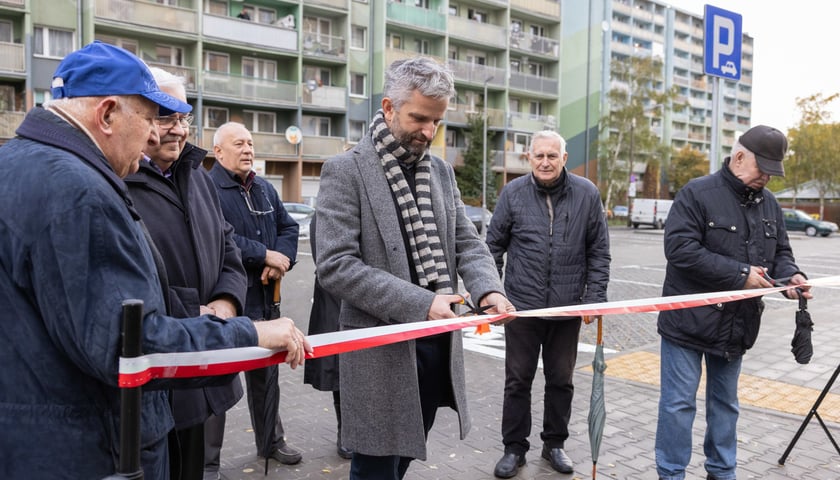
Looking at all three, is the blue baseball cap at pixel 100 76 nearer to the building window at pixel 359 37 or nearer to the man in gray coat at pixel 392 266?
the man in gray coat at pixel 392 266

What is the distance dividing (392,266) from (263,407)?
6.94ft

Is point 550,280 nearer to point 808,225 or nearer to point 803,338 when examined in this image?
point 803,338

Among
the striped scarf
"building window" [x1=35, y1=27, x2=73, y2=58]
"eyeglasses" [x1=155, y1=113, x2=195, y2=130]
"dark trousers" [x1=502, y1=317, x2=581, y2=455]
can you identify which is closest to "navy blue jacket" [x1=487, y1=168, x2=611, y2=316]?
"dark trousers" [x1=502, y1=317, x2=581, y2=455]

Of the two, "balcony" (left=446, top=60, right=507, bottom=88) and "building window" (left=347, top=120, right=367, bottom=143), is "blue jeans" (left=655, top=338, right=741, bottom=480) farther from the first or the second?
"balcony" (left=446, top=60, right=507, bottom=88)

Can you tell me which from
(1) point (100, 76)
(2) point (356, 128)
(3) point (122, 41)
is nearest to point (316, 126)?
(2) point (356, 128)

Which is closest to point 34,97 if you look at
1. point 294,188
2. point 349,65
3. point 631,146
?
point 294,188

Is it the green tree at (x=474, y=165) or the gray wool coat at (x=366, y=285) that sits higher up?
the green tree at (x=474, y=165)

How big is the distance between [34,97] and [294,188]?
13.3 meters

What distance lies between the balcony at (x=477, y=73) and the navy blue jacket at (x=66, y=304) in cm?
4327

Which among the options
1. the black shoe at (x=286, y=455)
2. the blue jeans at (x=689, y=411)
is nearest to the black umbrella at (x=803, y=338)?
the blue jeans at (x=689, y=411)

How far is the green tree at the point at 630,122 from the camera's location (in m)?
50.6

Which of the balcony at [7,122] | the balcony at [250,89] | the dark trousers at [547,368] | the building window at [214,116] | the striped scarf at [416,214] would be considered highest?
the balcony at [250,89]

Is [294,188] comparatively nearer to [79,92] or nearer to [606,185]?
[606,185]

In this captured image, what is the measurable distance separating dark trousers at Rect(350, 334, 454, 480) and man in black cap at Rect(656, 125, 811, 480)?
1.74 metres
